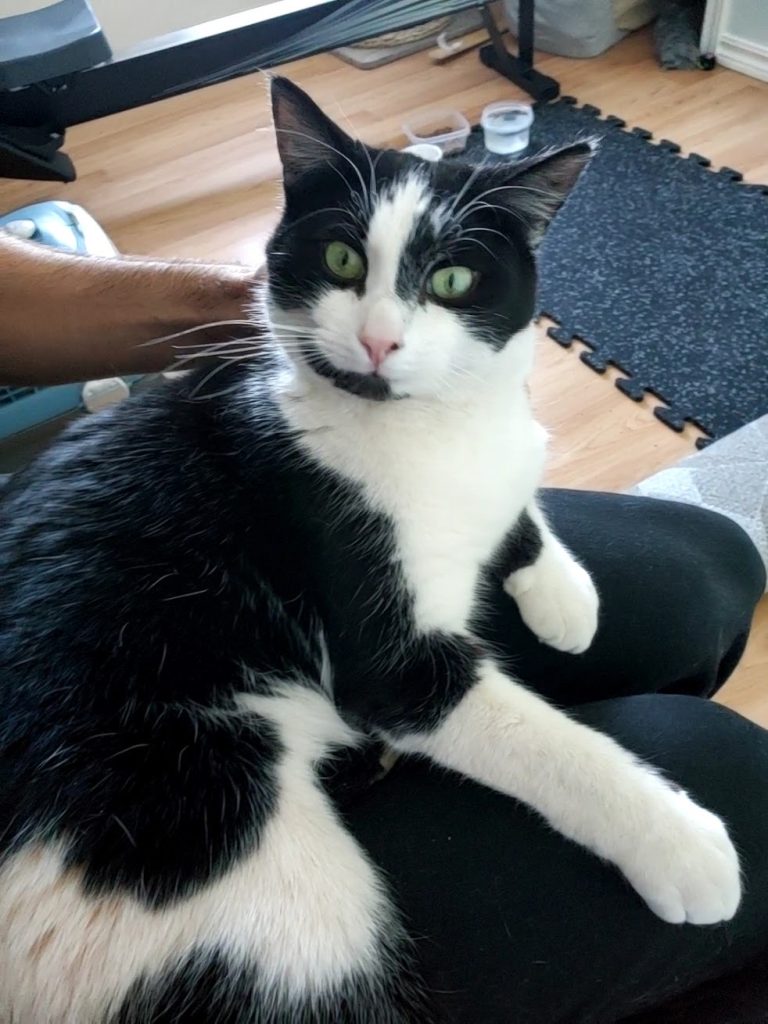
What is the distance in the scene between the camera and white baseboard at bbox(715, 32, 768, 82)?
301 centimetres

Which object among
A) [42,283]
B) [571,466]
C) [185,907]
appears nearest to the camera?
[185,907]

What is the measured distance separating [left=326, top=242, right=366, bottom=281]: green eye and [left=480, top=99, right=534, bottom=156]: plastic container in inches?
87.7

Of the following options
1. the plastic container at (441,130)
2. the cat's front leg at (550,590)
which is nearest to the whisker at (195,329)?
the cat's front leg at (550,590)

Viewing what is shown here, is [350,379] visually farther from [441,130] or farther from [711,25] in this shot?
[711,25]

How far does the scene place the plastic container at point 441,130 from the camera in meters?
2.97

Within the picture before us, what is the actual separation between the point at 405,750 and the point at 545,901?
0.21 m

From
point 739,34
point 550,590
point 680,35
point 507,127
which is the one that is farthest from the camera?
point 680,35

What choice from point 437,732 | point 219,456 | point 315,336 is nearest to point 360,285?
point 315,336

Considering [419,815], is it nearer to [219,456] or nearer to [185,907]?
[185,907]

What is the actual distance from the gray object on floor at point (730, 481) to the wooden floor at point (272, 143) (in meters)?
0.34

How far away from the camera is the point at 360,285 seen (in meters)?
0.91

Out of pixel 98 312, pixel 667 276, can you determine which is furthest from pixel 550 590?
pixel 667 276

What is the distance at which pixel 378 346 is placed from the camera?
0.85 metres

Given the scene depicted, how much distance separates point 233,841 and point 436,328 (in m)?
0.54
